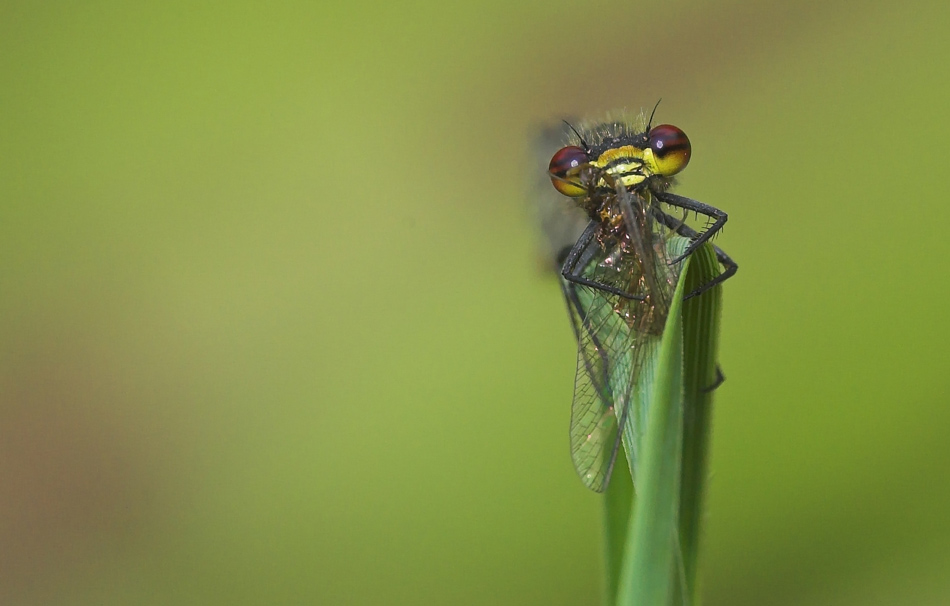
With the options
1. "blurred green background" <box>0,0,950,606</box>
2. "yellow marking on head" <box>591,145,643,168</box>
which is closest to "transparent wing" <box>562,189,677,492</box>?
"yellow marking on head" <box>591,145,643,168</box>

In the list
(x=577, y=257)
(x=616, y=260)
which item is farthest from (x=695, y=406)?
(x=577, y=257)

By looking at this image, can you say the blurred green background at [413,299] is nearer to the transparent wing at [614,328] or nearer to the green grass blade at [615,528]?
the transparent wing at [614,328]

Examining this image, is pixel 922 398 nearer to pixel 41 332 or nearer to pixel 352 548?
pixel 352 548

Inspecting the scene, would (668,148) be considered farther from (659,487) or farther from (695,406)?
(659,487)

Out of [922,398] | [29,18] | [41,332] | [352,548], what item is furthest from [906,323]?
[29,18]

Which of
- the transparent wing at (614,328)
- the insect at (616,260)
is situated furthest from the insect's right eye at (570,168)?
the transparent wing at (614,328)

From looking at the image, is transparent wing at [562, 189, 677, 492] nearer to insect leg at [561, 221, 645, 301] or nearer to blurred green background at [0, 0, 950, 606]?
insect leg at [561, 221, 645, 301]
